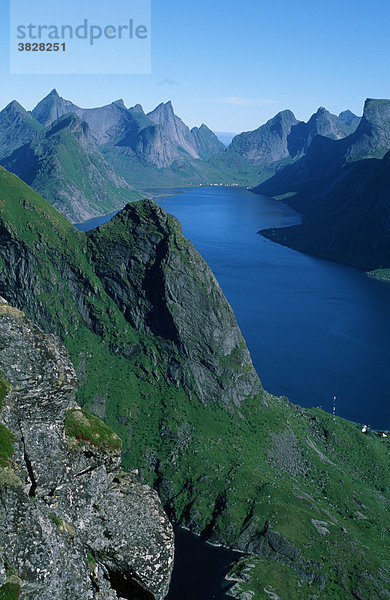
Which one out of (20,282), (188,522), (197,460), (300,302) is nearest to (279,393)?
(197,460)

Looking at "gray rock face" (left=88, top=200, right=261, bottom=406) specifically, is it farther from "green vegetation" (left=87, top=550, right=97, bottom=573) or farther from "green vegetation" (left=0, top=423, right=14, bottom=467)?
"green vegetation" (left=0, top=423, right=14, bottom=467)

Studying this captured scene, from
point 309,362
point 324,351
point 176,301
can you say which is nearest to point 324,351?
point 324,351

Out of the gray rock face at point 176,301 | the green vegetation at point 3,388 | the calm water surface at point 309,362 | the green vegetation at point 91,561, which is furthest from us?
the gray rock face at point 176,301

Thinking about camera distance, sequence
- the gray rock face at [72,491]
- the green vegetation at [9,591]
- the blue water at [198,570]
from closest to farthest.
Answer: the green vegetation at [9,591] → the gray rock face at [72,491] → the blue water at [198,570]

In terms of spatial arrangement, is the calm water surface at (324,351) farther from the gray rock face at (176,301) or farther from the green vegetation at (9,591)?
the green vegetation at (9,591)

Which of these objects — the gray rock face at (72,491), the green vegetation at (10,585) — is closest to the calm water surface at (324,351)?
the gray rock face at (72,491)

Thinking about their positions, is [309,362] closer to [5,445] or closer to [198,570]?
[198,570]

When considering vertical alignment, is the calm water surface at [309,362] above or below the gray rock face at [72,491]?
below
